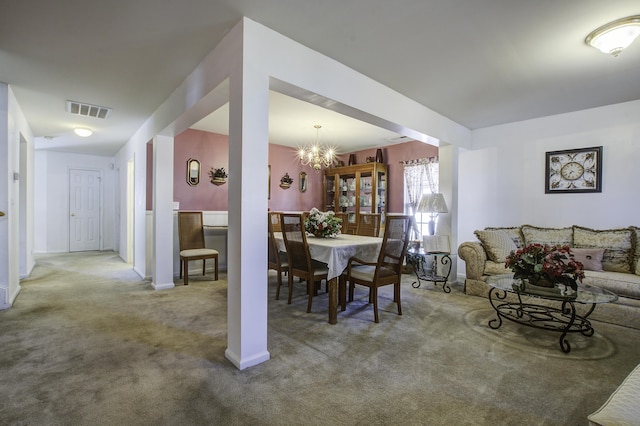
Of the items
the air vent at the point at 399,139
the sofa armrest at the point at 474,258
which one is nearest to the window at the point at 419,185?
the air vent at the point at 399,139

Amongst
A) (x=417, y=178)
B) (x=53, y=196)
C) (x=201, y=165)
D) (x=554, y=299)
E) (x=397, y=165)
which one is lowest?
(x=554, y=299)

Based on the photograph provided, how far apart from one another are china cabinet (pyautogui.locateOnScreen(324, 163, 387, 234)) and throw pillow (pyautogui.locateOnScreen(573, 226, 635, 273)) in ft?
9.69

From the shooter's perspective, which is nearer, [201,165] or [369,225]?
[369,225]

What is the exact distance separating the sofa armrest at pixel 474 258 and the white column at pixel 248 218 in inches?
110

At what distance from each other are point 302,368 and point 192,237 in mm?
3248

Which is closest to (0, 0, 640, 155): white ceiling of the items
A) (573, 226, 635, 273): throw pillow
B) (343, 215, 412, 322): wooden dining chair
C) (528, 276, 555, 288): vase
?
(343, 215, 412, 322): wooden dining chair

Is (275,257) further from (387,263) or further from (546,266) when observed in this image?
(546,266)

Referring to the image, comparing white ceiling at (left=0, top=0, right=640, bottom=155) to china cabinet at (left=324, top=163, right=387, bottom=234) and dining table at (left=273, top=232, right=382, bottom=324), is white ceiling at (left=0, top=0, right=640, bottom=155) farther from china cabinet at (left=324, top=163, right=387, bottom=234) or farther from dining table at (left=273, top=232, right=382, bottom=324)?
china cabinet at (left=324, top=163, right=387, bottom=234)

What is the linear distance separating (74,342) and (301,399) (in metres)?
1.98

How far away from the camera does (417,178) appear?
5.65 m

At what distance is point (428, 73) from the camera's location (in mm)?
2912

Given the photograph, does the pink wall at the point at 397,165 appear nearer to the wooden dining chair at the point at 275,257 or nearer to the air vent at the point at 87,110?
the wooden dining chair at the point at 275,257

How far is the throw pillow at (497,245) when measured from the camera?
379 centimetres

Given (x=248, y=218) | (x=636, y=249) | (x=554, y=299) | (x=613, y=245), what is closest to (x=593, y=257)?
(x=613, y=245)
